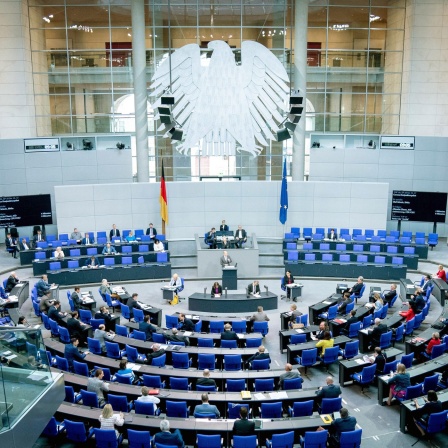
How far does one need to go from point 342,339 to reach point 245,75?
45.0ft

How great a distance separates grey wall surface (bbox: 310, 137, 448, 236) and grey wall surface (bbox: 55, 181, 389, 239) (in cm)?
164

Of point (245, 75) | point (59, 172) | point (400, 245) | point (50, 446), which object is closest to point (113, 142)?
point (59, 172)

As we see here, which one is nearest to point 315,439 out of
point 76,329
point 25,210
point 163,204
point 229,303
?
point 76,329

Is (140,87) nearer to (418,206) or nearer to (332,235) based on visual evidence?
(332,235)

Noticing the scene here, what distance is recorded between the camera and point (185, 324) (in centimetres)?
1385

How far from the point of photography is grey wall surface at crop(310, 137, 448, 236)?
2502 cm

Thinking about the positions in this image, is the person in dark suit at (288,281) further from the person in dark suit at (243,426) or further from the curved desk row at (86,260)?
the person in dark suit at (243,426)

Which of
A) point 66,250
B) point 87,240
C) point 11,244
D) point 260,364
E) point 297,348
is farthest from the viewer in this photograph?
point 11,244

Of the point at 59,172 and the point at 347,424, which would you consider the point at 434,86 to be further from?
the point at 347,424

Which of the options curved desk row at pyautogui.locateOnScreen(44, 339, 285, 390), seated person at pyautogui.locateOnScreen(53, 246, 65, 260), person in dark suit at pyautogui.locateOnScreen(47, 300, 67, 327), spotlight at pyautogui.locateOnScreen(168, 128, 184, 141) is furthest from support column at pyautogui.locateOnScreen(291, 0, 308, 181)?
curved desk row at pyautogui.locateOnScreen(44, 339, 285, 390)

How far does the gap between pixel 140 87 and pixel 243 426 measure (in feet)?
61.5

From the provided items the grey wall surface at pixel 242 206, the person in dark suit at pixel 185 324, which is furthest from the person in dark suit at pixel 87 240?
the person in dark suit at pixel 185 324

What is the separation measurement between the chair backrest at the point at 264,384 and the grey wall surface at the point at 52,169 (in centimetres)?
1614

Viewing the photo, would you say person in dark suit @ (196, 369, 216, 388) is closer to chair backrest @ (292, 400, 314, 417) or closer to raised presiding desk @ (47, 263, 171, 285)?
chair backrest @ (292, 400, 314, 417)
